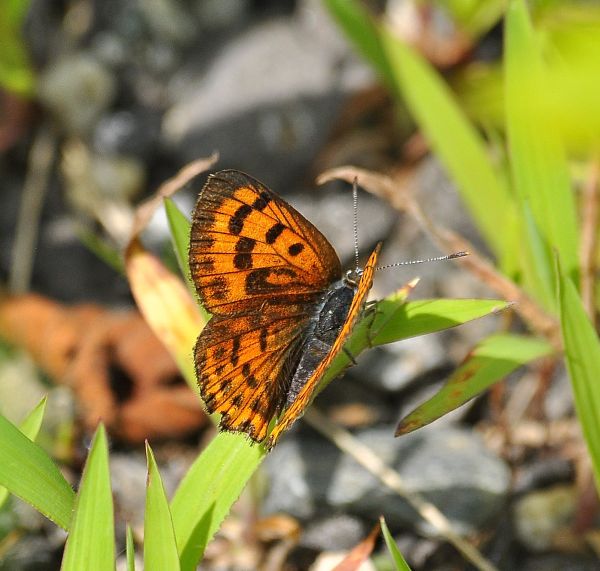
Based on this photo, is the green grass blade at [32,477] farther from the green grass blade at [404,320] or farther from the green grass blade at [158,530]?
the green grass blade at [404,320]

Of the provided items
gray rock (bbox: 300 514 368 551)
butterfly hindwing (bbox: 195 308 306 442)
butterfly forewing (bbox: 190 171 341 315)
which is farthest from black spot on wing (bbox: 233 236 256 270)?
gray rock (bbox: 300 514 368 551)

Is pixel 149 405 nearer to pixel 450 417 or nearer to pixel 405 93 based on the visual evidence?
pixel 450 417

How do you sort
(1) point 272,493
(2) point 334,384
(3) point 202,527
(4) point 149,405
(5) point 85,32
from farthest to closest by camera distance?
(5) point 85,32 → (2) point 334,384 → (4) point 149,405 → (1) point 272,493 → (3) point 202,527

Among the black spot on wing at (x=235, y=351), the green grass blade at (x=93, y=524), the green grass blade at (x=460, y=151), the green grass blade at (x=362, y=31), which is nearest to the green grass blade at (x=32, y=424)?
the green grass blade at (x=93, y=524)

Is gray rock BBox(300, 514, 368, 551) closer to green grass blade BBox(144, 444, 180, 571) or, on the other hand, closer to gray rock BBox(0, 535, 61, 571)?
gray rock BBox(0, 535, 61, 571)

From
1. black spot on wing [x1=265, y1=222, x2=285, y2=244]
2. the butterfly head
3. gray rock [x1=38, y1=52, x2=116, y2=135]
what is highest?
gray rock [x1=38, y1=52, x2=116, y2=135]

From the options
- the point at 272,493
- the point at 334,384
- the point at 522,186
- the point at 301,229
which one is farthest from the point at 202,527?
the point at 334,384
